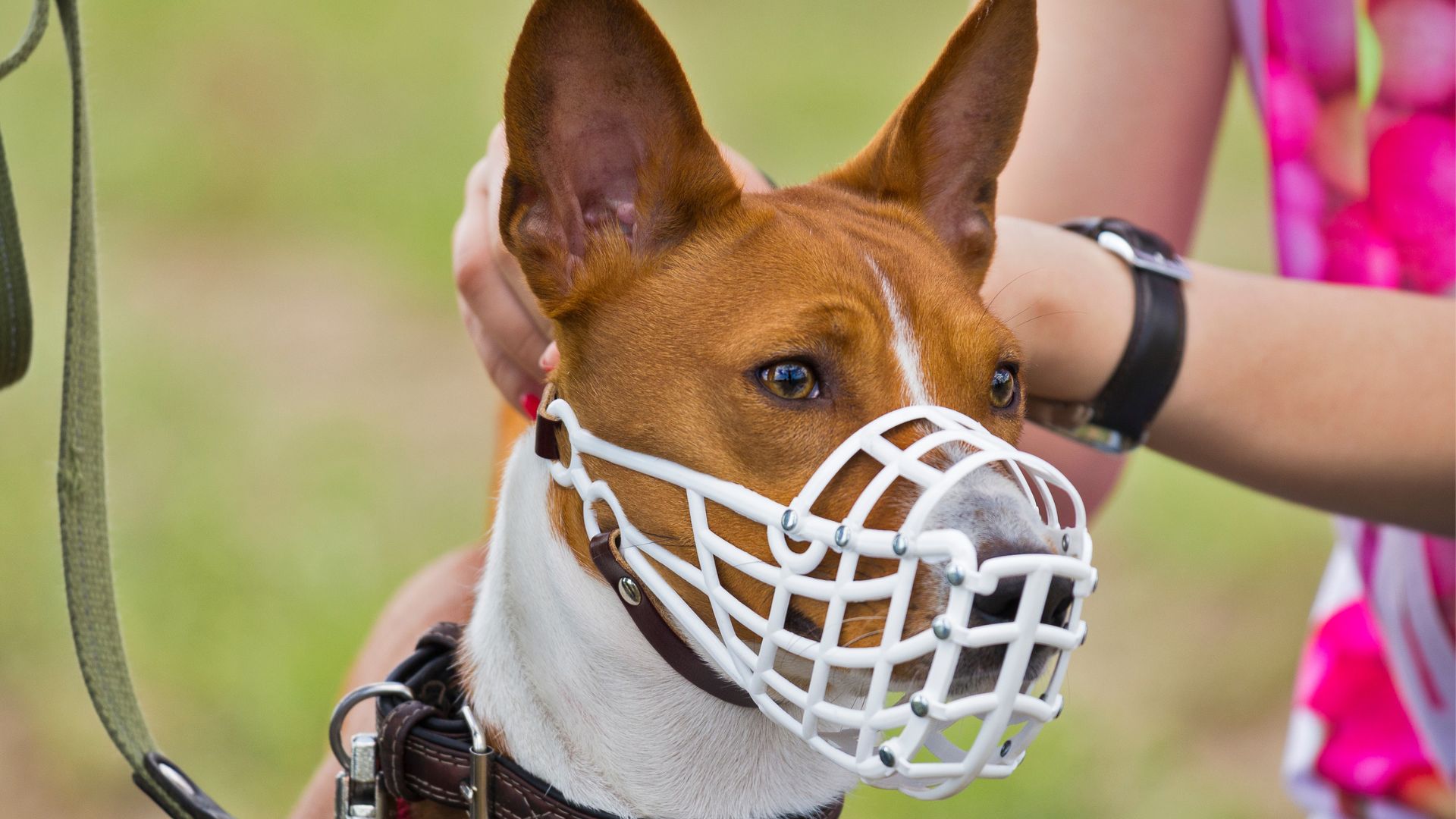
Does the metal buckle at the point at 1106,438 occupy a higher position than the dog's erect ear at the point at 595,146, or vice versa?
the dog's erect ear at the point at 595,146

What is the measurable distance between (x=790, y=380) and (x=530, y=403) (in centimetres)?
72

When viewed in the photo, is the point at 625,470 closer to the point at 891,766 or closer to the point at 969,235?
the point at 891,766

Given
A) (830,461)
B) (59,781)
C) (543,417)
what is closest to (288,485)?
(59,781)

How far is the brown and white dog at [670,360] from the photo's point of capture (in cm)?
188

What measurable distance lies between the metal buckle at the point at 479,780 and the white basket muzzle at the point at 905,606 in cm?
39

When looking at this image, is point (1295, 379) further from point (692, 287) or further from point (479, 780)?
point (479, 780)

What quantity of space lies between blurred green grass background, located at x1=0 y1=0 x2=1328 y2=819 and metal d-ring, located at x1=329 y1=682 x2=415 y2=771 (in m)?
1.30

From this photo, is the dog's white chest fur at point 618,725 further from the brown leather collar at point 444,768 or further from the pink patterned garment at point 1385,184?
the pink patterned garment at point 1385,184

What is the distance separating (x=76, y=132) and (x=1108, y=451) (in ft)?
6.31

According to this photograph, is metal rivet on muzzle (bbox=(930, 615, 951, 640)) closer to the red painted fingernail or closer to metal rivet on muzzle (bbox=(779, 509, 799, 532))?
metal rivet on muzzle (bbox=(779, 509, 799, 532))

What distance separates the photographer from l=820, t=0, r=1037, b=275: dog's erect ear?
2.26 metres

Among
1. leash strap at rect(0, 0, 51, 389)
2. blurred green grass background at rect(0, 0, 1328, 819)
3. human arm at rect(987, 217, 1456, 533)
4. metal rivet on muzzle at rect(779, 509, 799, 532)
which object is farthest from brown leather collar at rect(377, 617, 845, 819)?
blurred green grass background at rect(0, 0, 1328, 819)

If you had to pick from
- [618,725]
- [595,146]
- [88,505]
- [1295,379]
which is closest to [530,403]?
[595,146]

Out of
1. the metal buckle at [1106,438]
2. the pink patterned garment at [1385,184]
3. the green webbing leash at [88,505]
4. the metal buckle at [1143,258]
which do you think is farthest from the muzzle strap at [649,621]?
the pink patterned garment at [1385,184]
